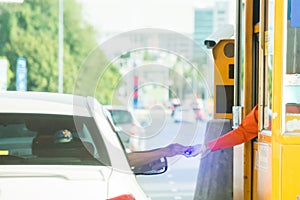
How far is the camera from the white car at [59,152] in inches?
140

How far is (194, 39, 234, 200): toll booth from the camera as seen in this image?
531 cm

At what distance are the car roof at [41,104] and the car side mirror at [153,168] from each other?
62 centimetres

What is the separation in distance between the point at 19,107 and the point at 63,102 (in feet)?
1.07

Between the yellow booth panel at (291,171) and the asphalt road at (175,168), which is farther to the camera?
the asphalt road at (175,168)

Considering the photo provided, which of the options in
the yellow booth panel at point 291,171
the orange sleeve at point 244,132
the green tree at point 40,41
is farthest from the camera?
the green tree at point 40,41

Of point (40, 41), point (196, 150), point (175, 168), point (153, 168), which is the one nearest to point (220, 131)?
point (196, 150)

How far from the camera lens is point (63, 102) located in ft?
14.5

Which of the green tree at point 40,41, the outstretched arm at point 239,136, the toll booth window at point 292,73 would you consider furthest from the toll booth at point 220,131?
the green tree at point 40,41

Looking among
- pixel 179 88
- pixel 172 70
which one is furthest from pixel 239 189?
pixel 179 88

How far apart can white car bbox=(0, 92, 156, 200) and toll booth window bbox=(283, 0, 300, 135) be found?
1.04 metres

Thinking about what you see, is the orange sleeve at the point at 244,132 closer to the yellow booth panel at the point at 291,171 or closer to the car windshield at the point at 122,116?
the yellow booth panel at the point at 291,171

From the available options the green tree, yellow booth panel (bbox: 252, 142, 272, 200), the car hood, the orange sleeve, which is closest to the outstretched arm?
the orange sleeve

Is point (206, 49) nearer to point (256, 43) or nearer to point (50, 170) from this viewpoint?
point (256, 43)

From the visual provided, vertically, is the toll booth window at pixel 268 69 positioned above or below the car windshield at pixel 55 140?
above
